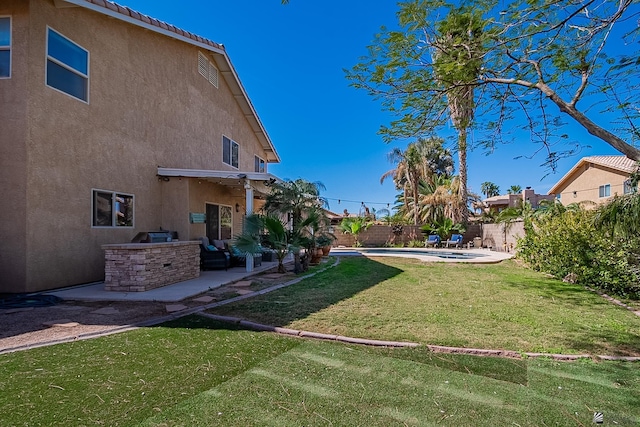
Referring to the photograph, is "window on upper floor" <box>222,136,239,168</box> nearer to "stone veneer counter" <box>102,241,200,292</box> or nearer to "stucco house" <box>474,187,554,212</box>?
"stone veneer counter" <box>102,241,200,292</box>

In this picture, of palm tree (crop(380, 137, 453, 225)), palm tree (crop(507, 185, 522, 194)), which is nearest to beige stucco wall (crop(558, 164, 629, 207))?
palm tree (crop(380, 137, 453, 225))

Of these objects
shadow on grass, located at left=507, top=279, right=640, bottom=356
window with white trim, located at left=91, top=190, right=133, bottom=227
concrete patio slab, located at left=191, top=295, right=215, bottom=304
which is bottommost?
shadow on grass, located at left=507, top=279, right=640, bottom=356

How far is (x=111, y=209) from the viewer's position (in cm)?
1027

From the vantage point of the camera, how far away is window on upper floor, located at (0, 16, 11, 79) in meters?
8.19

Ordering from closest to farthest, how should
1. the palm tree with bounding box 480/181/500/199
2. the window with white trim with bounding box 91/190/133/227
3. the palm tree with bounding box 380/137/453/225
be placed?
the window with white trim with bounding box 91/190/133/227 < the palm tree with bounding box 380/137/453/225 < the palm tree with bounding box 480/181/500/199

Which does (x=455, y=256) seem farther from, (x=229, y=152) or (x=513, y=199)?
(x=513, y=199)

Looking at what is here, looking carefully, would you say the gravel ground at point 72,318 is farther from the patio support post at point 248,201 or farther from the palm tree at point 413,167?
the palm tree at point 413,167

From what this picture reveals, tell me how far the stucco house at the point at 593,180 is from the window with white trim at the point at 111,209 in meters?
29.9

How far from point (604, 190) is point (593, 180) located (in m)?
1.43

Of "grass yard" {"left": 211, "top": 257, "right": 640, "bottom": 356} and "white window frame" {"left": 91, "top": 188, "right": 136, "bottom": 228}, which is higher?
"white window frame" {"left": 91, "top": 188, "right": 136, "bottom": 228}

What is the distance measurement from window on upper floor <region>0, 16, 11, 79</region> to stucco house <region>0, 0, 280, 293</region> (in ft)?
0.10

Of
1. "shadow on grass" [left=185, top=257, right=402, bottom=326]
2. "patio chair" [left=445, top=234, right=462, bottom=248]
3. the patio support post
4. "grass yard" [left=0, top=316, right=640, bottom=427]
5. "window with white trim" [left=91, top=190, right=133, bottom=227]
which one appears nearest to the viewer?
"grass yard" [left=0, top=316, right=640, bottom=427]

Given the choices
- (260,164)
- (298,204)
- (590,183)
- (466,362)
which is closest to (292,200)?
(298,204)

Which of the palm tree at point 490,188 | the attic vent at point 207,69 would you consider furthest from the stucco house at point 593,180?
the attic vent at point 207,69
